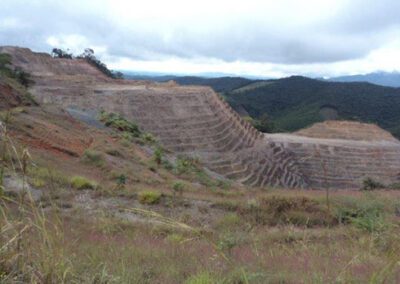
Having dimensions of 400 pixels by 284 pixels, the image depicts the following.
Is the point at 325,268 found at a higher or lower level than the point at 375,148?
higher

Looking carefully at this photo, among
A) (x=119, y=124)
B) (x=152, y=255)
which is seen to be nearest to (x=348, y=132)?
(x=119, y=124)

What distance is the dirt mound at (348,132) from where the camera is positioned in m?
47.1

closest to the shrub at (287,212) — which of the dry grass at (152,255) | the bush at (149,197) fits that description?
the bush at (149,197)

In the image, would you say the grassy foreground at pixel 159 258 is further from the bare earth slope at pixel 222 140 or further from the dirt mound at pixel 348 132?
the dirt mound at pixel 348 132

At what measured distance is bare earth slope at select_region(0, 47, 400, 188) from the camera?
31047 mm

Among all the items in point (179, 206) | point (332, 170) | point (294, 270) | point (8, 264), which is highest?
point (8, 264)

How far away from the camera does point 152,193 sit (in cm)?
1106

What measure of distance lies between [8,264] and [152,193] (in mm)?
8440

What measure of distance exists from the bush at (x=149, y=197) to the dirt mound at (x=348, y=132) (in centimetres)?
3790

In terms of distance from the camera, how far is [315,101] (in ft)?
280

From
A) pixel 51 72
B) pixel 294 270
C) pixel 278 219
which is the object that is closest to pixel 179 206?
pixel 278 219

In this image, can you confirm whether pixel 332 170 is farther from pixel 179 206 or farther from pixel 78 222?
pixel 78 222

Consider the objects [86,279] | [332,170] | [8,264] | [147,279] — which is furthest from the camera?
[332,170]

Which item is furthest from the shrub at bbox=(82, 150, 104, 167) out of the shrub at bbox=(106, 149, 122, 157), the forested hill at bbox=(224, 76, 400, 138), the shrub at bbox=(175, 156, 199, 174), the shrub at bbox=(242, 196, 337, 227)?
the forested hill at bbox=(224, 76, 400, 138)
